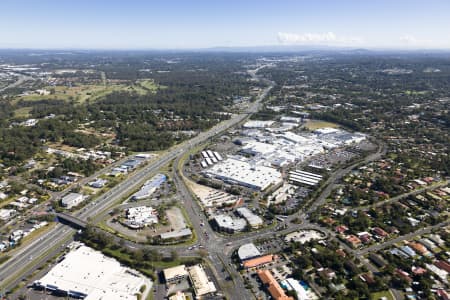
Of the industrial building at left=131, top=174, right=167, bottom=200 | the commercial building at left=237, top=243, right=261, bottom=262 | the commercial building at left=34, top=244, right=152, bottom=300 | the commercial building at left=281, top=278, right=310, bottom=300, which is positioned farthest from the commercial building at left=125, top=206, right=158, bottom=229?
the commercial building at left=281, top=278, right=310, bottom=300

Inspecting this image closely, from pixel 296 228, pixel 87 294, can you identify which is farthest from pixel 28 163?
pixel 296 228

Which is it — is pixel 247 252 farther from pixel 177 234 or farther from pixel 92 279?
pixel 92 279

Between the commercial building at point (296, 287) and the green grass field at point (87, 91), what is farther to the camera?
the green grass field at point (87, 91)

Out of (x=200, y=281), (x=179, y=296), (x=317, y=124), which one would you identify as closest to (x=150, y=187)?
(x=200, y=281)

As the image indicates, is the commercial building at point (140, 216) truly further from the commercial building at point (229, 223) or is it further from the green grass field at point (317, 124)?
the green grass field at point (317, 124)


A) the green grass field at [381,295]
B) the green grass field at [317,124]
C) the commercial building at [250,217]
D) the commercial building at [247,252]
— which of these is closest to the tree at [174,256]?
the commercial building at [247,252]

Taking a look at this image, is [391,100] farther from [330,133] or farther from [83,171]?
[83,171]
